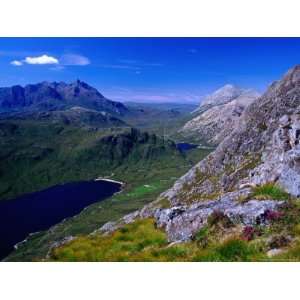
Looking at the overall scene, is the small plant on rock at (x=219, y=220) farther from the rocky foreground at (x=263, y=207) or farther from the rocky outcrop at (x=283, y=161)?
the rocky outcrop at (x=283, y=161)

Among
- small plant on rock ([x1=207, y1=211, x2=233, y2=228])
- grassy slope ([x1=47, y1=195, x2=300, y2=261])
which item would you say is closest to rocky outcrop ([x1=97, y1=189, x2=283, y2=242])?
small plant on rock ([x1=207, y1=211, x2=233, y2=228])

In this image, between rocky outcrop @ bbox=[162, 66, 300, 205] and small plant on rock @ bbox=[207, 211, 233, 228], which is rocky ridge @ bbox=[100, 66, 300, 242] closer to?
rocky outcrop @ bbox=[162, 66, 300, 205]

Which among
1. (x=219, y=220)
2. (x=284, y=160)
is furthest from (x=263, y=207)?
(x=284, y=160)

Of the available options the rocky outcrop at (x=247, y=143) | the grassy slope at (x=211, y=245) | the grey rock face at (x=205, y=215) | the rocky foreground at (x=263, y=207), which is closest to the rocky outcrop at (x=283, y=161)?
the rocky foreground at (x=263, y=207)

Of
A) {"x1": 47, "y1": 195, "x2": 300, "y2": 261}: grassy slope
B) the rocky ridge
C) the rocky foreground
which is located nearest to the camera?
{"x1": 47, "y1": 195, "x2": 300, "y2": 261}: grassy slope

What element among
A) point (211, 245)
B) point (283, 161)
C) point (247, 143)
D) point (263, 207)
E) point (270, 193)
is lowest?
point (211, 245)

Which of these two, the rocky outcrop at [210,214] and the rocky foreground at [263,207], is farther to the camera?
the rocky outcrop at [210,214]

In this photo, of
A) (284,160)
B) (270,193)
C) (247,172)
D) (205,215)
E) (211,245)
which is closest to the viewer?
(211,245)

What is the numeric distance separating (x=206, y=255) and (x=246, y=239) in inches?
66.2

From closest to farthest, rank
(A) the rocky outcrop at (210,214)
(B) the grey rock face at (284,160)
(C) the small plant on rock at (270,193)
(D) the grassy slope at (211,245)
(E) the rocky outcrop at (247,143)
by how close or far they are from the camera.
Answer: (D) the grassy slope at (211,245) → (A) the rocky outcrop at (210,214) → (C) the small plant on rock at (270,193) → (B) the grey rock face at (284,160) → (E) the rocky outcrop at (247,143)

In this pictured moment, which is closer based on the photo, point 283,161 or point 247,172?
point 283,161

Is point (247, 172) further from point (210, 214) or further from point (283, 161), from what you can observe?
point (210, 214)

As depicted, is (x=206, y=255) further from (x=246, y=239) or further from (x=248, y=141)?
(x=248, y=141)
